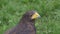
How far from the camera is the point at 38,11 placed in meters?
10.4

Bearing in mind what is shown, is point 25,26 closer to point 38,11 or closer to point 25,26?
point 25,26

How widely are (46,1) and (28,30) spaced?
2.49m

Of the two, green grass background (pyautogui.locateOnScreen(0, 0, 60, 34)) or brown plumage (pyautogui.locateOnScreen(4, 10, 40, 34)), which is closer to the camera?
brown plumage (pyautogui.locateOnScreen(4, 10, 40, 34))

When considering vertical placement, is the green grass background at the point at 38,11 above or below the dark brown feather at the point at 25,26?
below

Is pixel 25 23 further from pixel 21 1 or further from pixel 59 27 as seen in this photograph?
pixel 21 1

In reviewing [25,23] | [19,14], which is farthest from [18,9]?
[25,23]

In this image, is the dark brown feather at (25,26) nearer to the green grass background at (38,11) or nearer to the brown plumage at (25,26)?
the brown plumage at (25,26)

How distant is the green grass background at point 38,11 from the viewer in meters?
9.85

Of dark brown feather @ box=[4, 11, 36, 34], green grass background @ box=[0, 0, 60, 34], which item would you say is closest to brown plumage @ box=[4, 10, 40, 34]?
dark brown feather @ box=[4, 11, 36, 34]

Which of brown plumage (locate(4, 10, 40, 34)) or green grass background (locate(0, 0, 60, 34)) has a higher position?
A: brown plumage (locate(4, 10, 40, 34))

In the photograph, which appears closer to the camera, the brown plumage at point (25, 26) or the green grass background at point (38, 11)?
the brown plumage at point (25, 26)

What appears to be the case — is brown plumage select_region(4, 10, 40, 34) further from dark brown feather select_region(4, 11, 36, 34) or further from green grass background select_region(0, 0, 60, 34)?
green grass background select_region(0, 0, 60, 34)

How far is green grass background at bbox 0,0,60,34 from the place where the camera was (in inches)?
388

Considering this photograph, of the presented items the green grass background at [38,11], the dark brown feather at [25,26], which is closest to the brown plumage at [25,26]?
the dark brown feather at [25,26]
